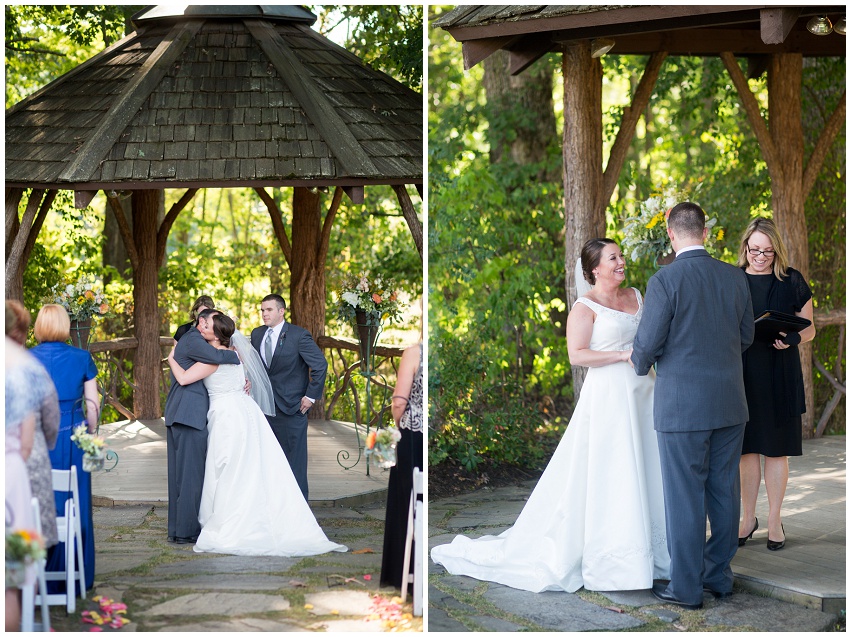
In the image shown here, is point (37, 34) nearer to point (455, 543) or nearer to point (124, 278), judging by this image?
point (124, 278)

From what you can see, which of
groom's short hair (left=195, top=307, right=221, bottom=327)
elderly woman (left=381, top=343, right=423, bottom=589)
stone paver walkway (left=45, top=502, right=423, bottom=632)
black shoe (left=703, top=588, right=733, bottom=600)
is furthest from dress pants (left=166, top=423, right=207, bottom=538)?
black shoe (left=703, top=588, right=733, bottom=600)

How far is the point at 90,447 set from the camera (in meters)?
4.75

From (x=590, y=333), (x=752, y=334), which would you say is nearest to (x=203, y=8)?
(x=590, y=333)

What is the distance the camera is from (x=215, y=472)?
247 inches

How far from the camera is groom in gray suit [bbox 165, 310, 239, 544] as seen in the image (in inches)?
248

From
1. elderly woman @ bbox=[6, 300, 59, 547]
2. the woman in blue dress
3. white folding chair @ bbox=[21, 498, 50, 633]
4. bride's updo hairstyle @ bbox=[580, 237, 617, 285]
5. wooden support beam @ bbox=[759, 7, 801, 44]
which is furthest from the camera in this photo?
wooden support beam @ bbox=[759, 7, 801, 44]

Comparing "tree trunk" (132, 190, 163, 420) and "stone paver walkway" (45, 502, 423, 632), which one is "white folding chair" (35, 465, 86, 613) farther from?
"tree trunk" (132, 190, 163, 420)

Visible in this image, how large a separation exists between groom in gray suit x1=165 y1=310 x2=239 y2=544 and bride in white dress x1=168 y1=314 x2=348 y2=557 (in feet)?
0.18

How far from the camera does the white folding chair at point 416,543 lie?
461 cm

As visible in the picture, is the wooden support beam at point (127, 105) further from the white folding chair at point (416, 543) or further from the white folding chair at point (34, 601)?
the white folding chair at point (416, 543)

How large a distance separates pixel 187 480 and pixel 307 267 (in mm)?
4351

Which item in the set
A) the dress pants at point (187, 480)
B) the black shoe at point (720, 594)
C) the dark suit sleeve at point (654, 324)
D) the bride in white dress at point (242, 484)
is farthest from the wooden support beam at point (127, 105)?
the black shoe at point (720, 594)

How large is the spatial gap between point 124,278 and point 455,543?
9.40 m

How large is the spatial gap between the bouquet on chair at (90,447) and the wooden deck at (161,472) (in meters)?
2.64
